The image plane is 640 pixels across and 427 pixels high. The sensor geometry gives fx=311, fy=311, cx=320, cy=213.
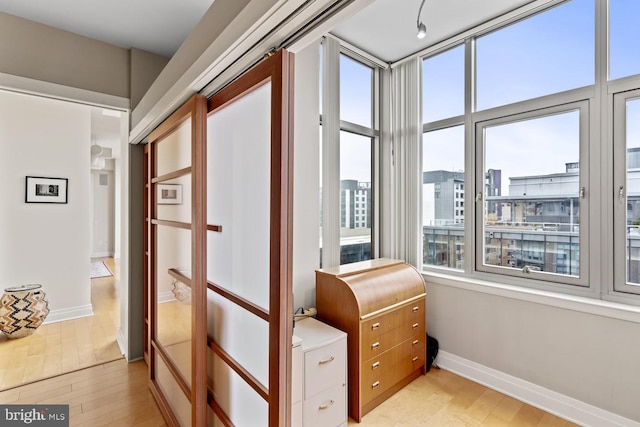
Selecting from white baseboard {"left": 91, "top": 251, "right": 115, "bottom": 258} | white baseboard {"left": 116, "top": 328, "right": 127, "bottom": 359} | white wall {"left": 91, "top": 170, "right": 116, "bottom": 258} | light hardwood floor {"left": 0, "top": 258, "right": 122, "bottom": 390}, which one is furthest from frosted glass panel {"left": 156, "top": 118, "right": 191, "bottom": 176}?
white baseboard {"left": 91, "top": 251, "right": 115, "bottom": 258}

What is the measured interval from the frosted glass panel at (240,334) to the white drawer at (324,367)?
1.72 ft

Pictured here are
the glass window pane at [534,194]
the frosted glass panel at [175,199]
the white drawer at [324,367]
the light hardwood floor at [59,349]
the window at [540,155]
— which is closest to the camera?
the frosted glass panel at [175,199]

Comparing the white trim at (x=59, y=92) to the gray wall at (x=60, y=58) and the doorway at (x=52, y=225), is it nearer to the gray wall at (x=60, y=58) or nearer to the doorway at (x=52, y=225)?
the gray wall at (x=60, y=58)

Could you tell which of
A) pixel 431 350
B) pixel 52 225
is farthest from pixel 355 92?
pixel 52 225

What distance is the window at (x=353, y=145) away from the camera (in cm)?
272

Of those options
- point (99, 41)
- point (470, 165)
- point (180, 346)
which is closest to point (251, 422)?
point (180, 346)

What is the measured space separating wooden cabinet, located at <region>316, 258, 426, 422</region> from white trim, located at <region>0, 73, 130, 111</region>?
2.21m

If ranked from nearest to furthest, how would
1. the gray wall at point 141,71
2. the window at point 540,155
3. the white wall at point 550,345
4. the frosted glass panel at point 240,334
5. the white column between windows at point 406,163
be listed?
the frosted glass panel at point 240,334
the white wall at point 550,345
the window at point 540,155
the gray wall at point 141,71
the white column between windows at point 406,163

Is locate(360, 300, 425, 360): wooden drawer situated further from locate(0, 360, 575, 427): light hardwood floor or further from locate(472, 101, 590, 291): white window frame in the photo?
locate(472, 101, 590, 291): white window frame

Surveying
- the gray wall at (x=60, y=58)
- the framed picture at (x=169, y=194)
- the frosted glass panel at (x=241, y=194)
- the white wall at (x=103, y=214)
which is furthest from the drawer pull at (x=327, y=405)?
the white wall at (x=103, y=214)

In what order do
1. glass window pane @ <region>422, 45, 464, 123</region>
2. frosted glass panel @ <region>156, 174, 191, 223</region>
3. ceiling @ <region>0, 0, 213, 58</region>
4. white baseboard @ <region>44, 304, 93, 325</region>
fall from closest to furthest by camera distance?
1. frosted glass panel @ <region>156, 174, 191, 223</region>
2. ceiling @ <region>0, 0, 213, 58</region>
3. glass window pane @ <region>422, 45, 464, 123</region>
4. white baseboard @ <region>44, 304, 93, 325</region>

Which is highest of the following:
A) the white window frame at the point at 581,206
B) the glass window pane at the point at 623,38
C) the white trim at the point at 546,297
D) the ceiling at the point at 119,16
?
the ceiling at the point at 119,16

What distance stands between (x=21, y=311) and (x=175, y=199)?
2.76 m

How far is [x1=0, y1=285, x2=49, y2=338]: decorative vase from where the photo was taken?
10.3ft
